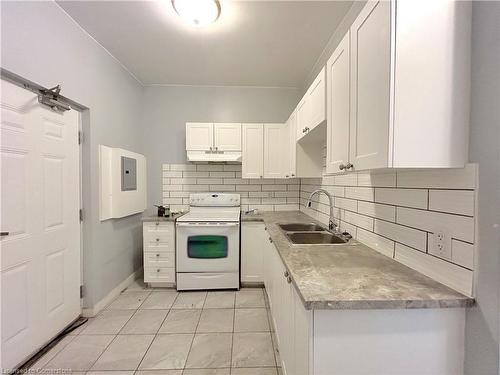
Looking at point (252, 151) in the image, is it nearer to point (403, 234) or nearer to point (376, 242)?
point (376, 242)

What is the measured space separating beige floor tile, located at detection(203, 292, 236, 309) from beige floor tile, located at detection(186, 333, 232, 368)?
0.46 meters

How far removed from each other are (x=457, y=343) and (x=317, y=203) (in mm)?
1808

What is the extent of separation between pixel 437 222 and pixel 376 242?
50 centimetres

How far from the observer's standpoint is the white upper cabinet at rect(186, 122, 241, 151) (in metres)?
3.11

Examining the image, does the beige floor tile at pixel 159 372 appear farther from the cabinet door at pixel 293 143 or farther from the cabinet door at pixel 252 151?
the cabinet door at pixel 252 151

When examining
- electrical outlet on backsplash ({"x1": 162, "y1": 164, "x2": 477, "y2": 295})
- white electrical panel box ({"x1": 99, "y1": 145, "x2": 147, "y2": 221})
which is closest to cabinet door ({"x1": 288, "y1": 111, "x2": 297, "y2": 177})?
electrical outlet on backsplash ({"x1": 162, "y1": 164, "x2": 477, "y2": 295})

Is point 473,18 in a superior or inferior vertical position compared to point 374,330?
superior

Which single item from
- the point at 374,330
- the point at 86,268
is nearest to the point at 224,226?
the point at 86,268

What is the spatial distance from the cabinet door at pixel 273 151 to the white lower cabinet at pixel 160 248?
1.46 m

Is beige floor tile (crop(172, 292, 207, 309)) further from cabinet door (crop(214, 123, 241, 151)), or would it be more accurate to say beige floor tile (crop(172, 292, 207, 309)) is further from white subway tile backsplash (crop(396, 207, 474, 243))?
white subway tile backsplash (crop(396, 207, 474, 243))

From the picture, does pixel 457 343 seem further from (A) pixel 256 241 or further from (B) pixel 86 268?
(B) pixel 86 268

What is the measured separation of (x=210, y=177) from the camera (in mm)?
3443

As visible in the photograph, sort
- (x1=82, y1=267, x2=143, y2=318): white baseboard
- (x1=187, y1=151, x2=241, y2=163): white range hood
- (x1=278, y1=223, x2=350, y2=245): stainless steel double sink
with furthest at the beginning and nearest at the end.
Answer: (x1=187, y1=151, x2=241, y2=163): white range hood → (x1=82, y1=267, x2=143, y2=318): white baseboard → (x1=278, y1=223, x2=350, y2=245): stainless steel double sink

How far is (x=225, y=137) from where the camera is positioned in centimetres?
312
